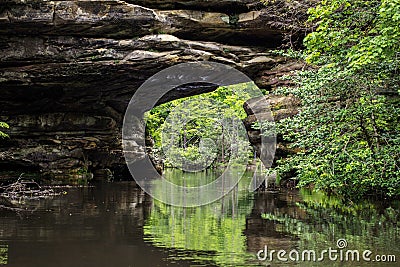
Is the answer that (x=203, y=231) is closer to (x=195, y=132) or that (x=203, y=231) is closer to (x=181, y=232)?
(x=181, y=232)

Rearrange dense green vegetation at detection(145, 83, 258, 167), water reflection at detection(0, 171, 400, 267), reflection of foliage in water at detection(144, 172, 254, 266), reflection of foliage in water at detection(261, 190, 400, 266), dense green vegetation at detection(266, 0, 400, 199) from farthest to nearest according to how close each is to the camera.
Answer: dense green vegetation at detection(145, 83, 258, 167) → dense green vegetation at detection(266, 0, 400, 199) → reflection of foliage in water at detection(261, 190, 400, 266) → reflection of foliage in water at detection(144, 172, 254, 266) → water reflection at detection(0, 171, 400, 267)

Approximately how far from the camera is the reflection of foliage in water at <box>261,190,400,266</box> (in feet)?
21.3

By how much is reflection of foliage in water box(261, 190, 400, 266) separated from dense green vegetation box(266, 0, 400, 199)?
670 mm

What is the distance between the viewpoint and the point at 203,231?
25.5ft

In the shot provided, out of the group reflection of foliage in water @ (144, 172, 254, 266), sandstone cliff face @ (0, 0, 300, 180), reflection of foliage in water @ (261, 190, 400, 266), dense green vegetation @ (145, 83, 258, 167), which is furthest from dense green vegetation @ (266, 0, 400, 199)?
dense green vegetation @ (145, 83, 258, 167)

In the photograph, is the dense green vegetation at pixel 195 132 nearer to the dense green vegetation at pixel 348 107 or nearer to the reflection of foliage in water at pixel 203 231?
the dense green vegetation at pixel 348 107

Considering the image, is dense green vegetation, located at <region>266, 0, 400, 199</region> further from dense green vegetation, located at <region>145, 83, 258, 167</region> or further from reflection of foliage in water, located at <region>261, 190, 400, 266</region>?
dense green vegetation, located at <region>145, 83, 258, 167</region>

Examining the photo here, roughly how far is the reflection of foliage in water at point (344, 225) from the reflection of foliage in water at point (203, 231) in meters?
0.87

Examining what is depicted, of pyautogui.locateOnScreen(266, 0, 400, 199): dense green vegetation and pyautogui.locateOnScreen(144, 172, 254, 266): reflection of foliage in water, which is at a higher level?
pyautogui.locateOnScreen(266, 0, 400, 199): dense green vegetation

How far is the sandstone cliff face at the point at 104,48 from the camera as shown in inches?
607

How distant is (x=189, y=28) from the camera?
16891 millimetres

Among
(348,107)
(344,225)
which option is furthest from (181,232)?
(348,107)

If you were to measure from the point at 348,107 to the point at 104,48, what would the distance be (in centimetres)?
928

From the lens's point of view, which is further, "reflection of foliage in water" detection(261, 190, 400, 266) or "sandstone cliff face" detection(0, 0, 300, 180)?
"sandstone cliff face" detection(0, 0, 300, 180)
